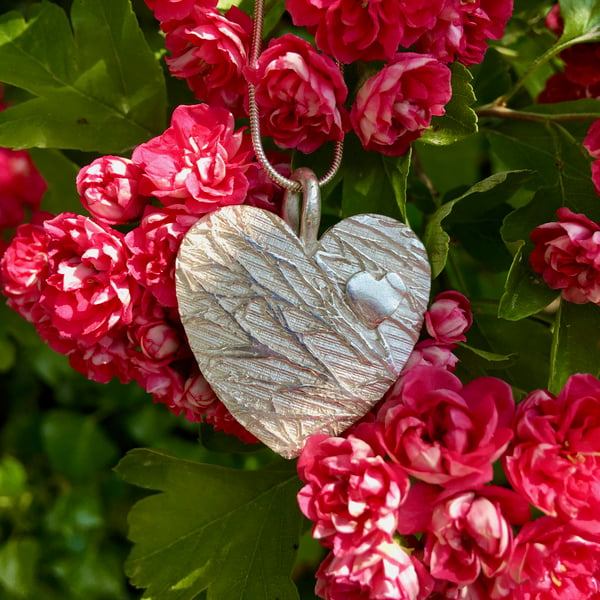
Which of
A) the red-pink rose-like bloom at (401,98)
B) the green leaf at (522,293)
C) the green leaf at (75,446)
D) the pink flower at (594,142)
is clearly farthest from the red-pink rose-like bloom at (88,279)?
the green leaf at (75,446)

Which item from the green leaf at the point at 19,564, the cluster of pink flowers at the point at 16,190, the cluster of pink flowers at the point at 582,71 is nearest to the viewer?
the cluster of pink flowers at the point at 582,71

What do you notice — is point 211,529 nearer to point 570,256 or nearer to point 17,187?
point 570,256

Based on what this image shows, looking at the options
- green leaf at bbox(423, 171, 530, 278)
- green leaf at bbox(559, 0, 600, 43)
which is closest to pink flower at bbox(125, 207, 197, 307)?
green leaf at bbox(423, 171, 530, 278)

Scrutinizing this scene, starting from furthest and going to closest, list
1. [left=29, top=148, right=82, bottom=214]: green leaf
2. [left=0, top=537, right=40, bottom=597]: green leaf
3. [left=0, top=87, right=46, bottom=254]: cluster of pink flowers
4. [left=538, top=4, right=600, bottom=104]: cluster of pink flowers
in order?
[left=0, top=537, right=40, bottom=597]: green leaf, [left=0, top=87, right=46, bottom=254]: cluster of pink flowers, [left=29, top=148, right=82, bottom=214]: green leaf, [left=538, top=4, right=600, bottom=104]: cluster of pink flowers

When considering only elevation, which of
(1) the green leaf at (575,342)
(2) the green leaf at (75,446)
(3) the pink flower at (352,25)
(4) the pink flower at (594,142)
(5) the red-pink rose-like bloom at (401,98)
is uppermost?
(3) the pink flower at (352,25)

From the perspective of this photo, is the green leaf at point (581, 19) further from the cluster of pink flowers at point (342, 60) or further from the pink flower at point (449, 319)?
the pink flower at point (449, 319)

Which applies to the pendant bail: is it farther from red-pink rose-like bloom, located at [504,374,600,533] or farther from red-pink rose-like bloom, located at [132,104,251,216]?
red-pink rose-like bloom, located at [504,374,600,533]

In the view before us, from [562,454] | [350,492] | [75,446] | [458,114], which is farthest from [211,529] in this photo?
[75,446]

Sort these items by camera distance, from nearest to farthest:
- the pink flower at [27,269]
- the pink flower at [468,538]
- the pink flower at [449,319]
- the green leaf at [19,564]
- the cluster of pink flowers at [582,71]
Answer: the pink flower at [468,538] < the pink flower at [449,319] < the pink flower at [27,269] < the cluster of pink flowers at [582,71] < the green leaf at [19,564]
